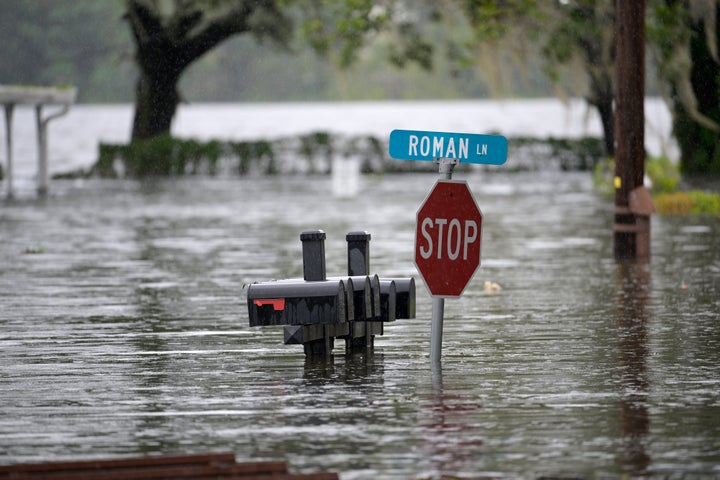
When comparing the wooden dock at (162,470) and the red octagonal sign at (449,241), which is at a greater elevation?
the red octagonal sign at (449,241)

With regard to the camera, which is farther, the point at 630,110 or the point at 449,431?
the point at 630,110

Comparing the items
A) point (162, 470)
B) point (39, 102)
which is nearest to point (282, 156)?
point (39, 102)

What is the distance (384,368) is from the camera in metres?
10.2

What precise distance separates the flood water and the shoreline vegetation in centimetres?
2473

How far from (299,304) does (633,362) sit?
7.37ft

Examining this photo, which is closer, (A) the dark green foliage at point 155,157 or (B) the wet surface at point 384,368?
(B) the wet surface at point 384,368

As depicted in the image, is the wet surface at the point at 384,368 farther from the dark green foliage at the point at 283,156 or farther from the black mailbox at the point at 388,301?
the dark green foliage at the point at 283,156

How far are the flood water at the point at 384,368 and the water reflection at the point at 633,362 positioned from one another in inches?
0.7

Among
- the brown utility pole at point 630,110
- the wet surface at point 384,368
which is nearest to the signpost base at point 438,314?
the wet surface at point 384,368

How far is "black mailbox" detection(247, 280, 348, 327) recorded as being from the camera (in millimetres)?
10211

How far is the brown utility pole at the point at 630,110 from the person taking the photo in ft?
57.9

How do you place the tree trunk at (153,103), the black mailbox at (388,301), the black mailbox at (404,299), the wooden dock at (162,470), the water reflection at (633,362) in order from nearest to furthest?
the wooden dock at (162,470) < the water reflection at (633,362) < the black mailbox at (388,301) < the black mailbox at (404,299) < the tree trunk at (153,103)

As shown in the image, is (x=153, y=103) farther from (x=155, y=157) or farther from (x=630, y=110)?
(x=630, y=110)

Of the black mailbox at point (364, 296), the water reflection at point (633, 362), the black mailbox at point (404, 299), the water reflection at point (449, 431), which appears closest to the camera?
the water reflection at point (449, 431)
